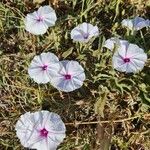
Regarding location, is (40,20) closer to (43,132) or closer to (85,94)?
(85,94)

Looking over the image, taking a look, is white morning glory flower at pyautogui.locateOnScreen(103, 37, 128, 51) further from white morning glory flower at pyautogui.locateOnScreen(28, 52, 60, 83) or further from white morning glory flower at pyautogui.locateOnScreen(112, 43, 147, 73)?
white morning glory flower at pyautogui.locateOnScreen(28, 52, 60, 83)

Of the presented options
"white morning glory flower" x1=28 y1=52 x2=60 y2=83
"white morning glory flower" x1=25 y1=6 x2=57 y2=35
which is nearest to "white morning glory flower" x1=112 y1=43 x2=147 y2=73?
"white morning glory flower" x1=28 y1=52 x2=60 y2=83

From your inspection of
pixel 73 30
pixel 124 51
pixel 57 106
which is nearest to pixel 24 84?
pixel 57 106

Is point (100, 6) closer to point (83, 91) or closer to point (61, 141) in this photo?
point (83, 91)

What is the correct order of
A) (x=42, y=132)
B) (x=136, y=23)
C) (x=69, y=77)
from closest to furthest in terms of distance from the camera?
(x=42, y=132), (x=69, y=77), (x=136, y=23)

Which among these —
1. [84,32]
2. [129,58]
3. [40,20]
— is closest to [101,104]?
[129,58]

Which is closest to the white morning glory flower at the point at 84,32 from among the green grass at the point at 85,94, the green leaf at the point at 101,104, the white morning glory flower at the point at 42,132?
the green grass at the point at 85,94
